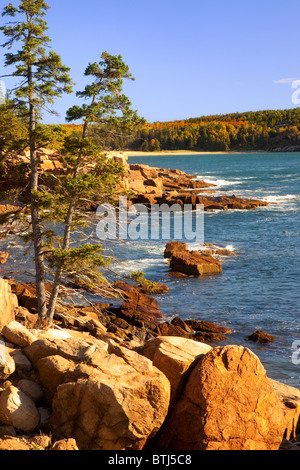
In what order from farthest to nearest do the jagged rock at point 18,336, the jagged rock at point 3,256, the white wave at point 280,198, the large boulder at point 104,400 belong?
the white wave at point 280,198 < the jagged rock at point 3,256 < the jagged rock at point 18,336 < the large boulder at point 104,400

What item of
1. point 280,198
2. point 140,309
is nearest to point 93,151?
point 140,309

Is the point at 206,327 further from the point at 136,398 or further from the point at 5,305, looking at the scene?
the point at 136,398

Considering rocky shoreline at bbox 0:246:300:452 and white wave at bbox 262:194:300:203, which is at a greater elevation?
white wave at bbox 262:194:300:203

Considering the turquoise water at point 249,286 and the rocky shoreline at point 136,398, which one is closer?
the rocky shoreline at point 136,398

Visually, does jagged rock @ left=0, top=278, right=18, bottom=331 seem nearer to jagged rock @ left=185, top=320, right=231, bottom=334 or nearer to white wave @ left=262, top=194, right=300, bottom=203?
jagged rock @ left=185, top=320, right=231, bottom=334

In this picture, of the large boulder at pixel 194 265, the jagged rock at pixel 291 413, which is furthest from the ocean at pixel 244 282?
the jagged rock at pixel 291 413

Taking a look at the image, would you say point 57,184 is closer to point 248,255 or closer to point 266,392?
point 266,392

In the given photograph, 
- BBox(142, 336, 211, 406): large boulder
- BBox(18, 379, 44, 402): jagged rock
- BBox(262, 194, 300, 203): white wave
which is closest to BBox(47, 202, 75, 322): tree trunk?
BBox(142, 336, 211, 406): large boulder

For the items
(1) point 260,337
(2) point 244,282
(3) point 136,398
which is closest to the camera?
(3) point 136,398

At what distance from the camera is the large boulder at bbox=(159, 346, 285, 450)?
948cm

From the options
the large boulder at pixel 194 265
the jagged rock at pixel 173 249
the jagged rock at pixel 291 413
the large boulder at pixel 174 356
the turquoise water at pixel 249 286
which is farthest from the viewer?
the jagged rock at pixel 173 249

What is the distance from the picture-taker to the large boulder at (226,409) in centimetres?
948

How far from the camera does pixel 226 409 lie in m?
9.56

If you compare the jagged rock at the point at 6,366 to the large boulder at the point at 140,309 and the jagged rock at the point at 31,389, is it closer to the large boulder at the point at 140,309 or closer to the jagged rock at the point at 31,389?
the jagged rock at the point at 31,389
